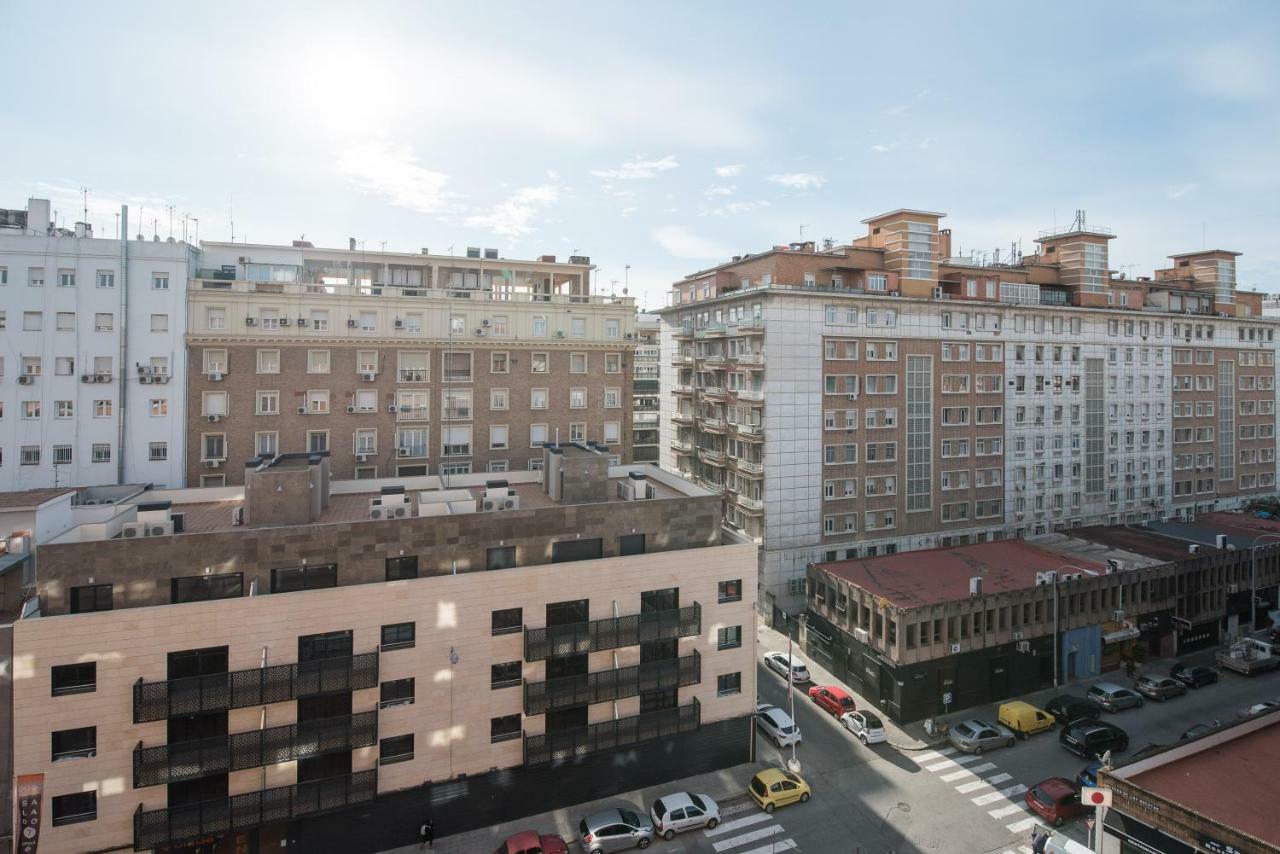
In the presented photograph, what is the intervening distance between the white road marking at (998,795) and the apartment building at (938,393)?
76.4 feet

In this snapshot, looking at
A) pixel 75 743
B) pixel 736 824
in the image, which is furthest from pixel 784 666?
pixel 75 743

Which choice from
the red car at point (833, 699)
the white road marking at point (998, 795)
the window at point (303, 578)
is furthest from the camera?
the red car at point (833, 699)

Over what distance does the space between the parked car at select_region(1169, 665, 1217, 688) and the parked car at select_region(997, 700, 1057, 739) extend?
13324mm

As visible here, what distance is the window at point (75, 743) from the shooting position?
26.4 meters

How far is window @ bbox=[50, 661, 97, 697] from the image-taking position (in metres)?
26.4

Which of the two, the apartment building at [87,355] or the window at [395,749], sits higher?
the apartment building at [87,355]

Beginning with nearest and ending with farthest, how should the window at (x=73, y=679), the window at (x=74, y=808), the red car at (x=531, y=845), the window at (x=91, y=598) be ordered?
the window at (x=73, y=679)
the window at (x=74, y=808)
the window at (x=91, y=598)
the red car at (x=531, y=845)

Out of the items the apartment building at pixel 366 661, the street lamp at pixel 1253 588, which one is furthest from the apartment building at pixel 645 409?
the street lamp at pixel 1253 588

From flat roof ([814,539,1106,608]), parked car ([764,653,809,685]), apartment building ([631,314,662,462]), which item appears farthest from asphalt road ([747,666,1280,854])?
apartment building ([631,314,662,462])

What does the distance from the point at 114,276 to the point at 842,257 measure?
54367 millimetres

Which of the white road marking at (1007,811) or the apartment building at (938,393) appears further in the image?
the apartment building at (938,393)

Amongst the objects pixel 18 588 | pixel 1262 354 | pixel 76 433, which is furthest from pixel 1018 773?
pixel 1262 354

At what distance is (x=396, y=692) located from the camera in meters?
30.9

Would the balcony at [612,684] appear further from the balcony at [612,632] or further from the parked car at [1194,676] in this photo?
the parked car at [1194,676]
